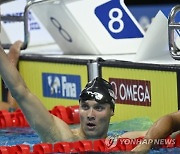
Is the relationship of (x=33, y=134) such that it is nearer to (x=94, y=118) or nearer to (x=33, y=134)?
(x=33, y=134)

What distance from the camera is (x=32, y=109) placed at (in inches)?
193

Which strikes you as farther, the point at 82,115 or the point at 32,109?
the point at 82,115

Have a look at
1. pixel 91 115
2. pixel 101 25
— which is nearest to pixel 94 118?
pixel 91 115

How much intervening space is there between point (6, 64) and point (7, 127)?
2101 mm

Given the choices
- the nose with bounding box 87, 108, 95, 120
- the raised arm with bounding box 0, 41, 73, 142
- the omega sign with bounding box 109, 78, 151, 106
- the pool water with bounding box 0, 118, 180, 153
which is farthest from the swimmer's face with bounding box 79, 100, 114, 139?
the omega sign with bounding box 109, 78, 151, 106

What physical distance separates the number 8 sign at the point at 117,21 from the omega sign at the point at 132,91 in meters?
0.70

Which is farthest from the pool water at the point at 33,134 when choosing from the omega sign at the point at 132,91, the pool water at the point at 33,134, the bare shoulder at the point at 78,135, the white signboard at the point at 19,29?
the white signboard at the point at 19,29

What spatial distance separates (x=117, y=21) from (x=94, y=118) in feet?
7.21

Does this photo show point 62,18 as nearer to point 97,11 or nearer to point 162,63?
point 97,11

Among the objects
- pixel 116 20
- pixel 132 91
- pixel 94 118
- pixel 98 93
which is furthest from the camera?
pixel 116 20

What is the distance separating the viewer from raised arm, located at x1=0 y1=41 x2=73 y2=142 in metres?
4.58

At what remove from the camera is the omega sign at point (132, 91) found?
6168 millimetres

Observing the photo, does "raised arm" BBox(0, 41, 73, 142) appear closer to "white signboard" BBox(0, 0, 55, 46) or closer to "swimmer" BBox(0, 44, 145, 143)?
"swimmer" BBox(0, 44, 145, 143)

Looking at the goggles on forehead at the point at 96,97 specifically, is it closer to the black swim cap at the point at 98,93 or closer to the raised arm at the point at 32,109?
the black swim cap at the point at 98,93
